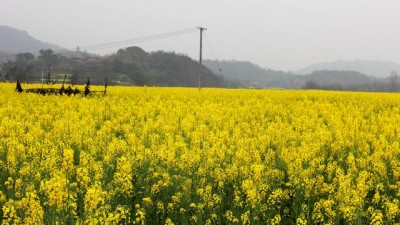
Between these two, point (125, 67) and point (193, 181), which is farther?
point (125, 67)

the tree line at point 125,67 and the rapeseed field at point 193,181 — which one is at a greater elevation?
the tree line at point 125,67

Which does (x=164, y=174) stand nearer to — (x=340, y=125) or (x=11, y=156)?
(x=11, y=156)

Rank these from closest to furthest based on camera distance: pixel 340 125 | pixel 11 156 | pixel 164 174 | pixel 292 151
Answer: pixel 164 174 < pixel 11 156 < pixel 292 151 < pixel 340 125

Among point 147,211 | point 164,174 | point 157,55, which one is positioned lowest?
point 147,211

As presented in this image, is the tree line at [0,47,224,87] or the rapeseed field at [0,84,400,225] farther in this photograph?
the tree line at [0,47,224,87]

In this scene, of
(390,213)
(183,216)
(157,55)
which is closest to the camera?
(390,213)

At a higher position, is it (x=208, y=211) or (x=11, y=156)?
(x=11, y=156)

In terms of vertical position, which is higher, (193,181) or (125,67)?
(125,67)

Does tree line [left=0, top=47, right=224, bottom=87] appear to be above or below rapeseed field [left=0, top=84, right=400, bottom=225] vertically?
above

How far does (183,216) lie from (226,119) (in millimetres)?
10266

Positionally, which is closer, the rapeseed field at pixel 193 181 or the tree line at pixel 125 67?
the rapeseed field at pixel 193 181

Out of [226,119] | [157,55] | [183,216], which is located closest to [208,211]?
[183,216]

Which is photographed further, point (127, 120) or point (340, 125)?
point (127, 120)

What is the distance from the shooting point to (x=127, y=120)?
52.0 ft
